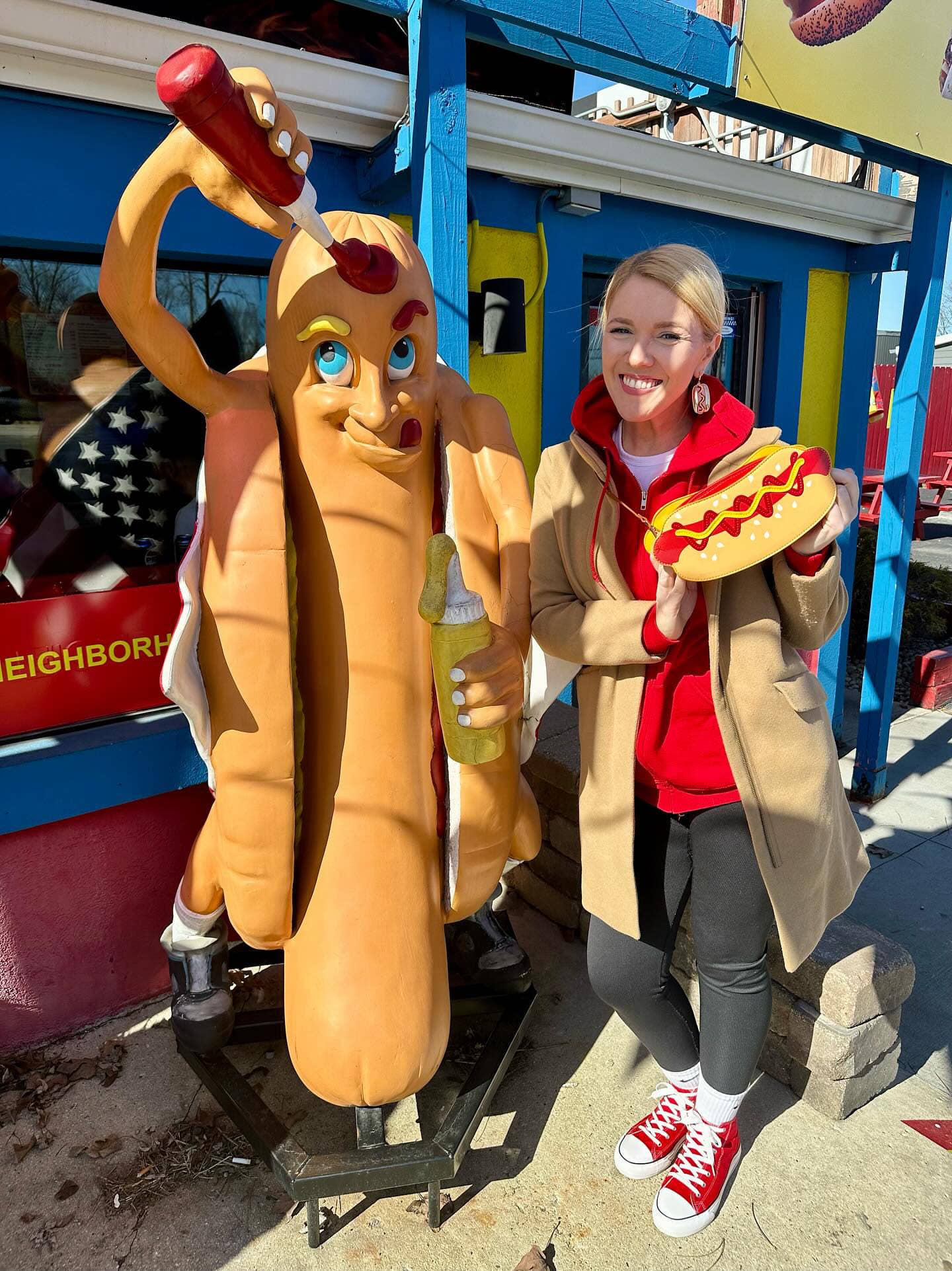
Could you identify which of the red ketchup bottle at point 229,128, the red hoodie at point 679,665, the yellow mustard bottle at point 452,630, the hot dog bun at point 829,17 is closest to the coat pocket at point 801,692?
the red hoodie at point 679,665

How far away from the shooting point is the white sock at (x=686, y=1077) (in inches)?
85.3

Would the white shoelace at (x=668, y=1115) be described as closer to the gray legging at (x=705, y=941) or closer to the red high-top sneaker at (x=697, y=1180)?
the red high-top sneaker at (x=697, y=1180)

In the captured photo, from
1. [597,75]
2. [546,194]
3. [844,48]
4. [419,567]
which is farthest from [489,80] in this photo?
[419,567]

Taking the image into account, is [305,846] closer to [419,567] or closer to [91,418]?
[419,567]

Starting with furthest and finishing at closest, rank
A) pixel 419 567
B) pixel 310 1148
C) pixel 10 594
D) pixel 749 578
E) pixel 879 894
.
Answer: pixel 879 894
pixel 10 594
pixel 310 1148
pixel 419 567
pixel 749 578

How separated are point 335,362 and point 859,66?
9.07 feet

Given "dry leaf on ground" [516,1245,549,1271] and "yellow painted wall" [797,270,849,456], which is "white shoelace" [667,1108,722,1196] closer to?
"dry leaf on ground" [516,1245,549,1271]

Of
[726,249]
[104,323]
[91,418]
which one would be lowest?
[91,418]

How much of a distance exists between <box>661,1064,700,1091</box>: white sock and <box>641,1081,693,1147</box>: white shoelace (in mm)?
25

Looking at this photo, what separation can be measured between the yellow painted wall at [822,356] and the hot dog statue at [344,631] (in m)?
3.39

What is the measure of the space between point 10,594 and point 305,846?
1.27m

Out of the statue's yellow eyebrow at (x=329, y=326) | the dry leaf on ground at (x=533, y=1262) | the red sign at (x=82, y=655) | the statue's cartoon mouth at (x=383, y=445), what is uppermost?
the statue's yellow eyebrow at (x=329, y=326)

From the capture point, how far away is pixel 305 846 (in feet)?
6.25

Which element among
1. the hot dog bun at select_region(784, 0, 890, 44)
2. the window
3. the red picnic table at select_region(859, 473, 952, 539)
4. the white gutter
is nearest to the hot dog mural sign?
the hot dog bun at select_region(784, 0, 890, 44)
